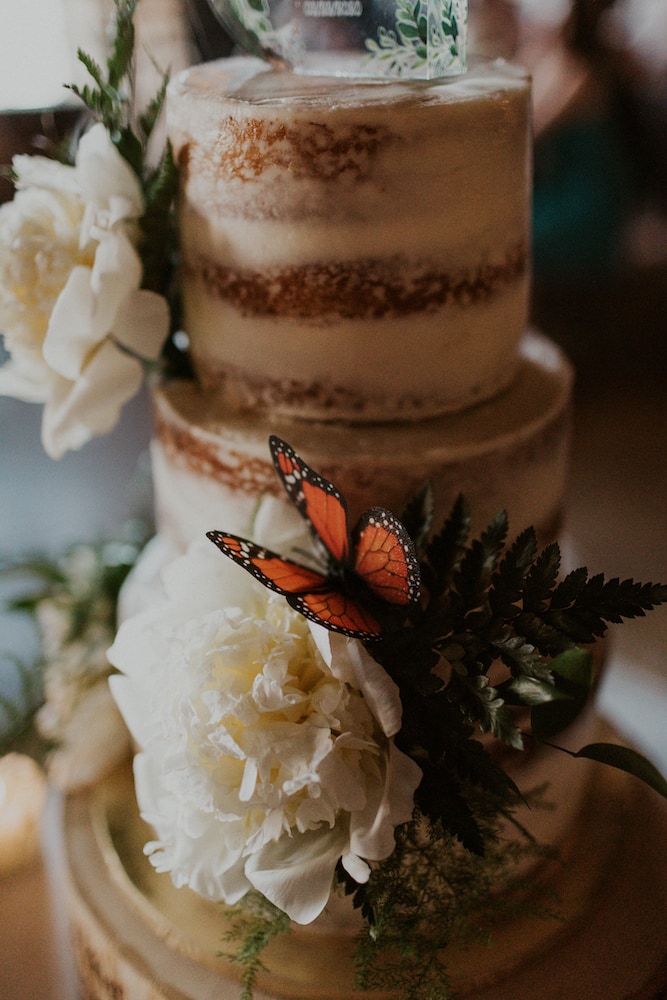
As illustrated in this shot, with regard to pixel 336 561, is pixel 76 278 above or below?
above

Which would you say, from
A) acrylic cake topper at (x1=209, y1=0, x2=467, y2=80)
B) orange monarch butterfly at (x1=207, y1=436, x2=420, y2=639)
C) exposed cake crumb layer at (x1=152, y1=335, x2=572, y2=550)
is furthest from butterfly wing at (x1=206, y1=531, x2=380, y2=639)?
acrylic cake topper at (x1=209, y1=0, x2=467, y2=80)

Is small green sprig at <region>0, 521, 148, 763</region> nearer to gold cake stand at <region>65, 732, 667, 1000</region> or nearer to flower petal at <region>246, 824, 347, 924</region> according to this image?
gold cake stand at <region>65, 732, 667, 1000</region>

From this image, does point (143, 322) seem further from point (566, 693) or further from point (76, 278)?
point (566, 693)

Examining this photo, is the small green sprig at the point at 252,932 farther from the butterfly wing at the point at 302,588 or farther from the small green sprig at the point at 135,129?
the small green sprig at the point at 135,129

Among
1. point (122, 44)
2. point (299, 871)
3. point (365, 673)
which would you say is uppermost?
point (122, 44)

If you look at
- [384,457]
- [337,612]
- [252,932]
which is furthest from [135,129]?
[252,932]

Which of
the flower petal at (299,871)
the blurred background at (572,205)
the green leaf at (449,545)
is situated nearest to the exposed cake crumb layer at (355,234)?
the green leaf at (449,545)

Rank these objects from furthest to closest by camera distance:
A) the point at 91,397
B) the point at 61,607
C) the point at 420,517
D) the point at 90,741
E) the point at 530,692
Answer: the point at 61,607, the point at 90,741, the point at 91,397, the point at 420,517, the point at 530,692
